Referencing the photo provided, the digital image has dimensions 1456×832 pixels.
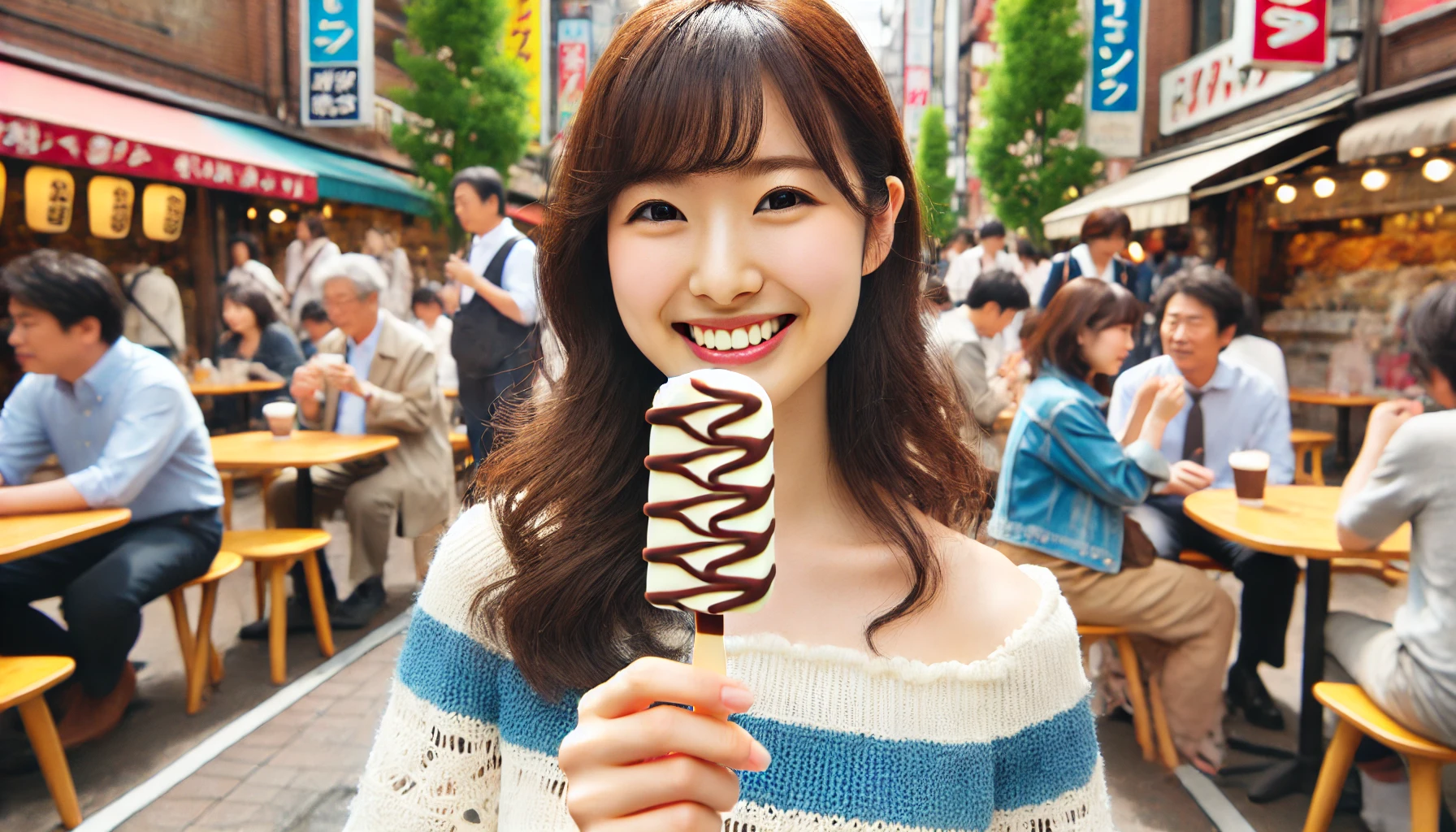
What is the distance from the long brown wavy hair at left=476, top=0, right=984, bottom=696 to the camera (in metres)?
1.12

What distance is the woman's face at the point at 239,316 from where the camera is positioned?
7824 mm

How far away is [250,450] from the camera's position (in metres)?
5.12

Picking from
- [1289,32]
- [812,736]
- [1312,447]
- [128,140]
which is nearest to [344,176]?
[128,140]

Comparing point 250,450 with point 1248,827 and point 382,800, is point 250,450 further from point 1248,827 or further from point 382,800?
point 1248,827

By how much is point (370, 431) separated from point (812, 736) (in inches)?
195

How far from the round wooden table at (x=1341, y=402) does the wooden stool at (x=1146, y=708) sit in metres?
4.99

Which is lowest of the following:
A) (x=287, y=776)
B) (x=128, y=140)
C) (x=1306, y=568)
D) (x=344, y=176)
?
(x=287, y=776)

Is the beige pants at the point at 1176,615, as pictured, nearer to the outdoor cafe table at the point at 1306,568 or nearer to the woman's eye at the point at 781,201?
the outdoor cafe table at the point at 1306,568

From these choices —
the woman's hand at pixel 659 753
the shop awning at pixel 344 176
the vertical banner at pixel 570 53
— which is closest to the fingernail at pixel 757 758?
the woman's hand at pixel 659 753

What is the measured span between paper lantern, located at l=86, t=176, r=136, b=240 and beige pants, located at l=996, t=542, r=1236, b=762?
30.3 ft

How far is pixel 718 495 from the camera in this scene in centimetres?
95

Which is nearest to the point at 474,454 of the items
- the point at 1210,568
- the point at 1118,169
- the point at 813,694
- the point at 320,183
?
the point at 1210,568

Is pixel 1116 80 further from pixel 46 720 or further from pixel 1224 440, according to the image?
pixel 46 720

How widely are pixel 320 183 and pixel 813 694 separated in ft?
42.1
